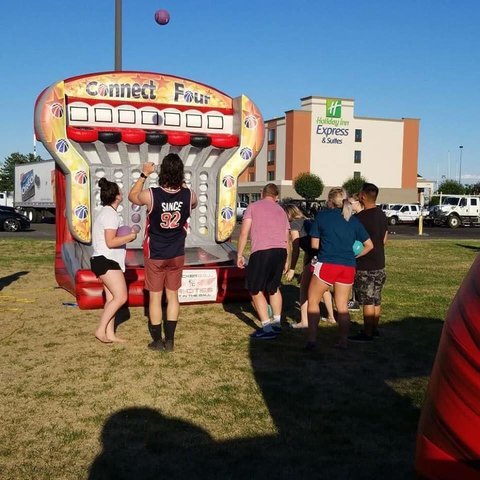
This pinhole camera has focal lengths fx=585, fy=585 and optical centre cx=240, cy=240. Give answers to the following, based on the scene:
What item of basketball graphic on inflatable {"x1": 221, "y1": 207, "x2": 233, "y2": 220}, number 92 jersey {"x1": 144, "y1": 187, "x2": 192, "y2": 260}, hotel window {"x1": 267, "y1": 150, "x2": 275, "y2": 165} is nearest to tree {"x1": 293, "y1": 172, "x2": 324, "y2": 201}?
hotel window {"x1": 267, "y1": 150, "x2": 275, "y2": 165}

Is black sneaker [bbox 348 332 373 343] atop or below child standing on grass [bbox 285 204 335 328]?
below

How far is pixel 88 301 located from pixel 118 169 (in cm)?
246

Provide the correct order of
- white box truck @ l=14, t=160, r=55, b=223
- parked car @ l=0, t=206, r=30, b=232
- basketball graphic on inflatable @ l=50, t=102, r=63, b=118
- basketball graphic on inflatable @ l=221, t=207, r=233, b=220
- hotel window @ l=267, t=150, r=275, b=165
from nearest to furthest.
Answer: basketball graphic on inflatable @ l=50, t=102, r=63, b=118
basketball graphic on inflatable @ l=221, t=207, r=233, b=220
parked car @ l=0, t=206, r=30, b=232
white box truck @ l=14, t=160, r=55, b=223
hotel window @ l=267, t=150, r=275, b=165

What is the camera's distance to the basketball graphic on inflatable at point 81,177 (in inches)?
329

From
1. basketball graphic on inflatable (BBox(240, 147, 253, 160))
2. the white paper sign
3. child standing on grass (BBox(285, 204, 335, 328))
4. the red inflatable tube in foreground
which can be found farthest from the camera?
basketball graphic on inflatable (BBox(240, 147, 253, 160))

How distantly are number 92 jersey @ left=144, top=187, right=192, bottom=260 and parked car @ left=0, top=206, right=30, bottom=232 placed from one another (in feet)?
72.8

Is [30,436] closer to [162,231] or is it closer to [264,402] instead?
[264,402]

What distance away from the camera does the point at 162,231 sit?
5.62 m

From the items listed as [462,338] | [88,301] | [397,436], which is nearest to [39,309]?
[88,301]

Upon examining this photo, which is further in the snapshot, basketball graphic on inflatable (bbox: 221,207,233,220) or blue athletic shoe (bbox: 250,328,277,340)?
basketball graphic on inflatable (bbox: 221,207,233,220)

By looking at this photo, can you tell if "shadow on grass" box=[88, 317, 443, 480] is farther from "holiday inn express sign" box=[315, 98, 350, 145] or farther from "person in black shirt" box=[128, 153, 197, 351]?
"holiday inn express sign" box=[315, 98, 350, 145]

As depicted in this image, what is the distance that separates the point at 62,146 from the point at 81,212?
982 mm

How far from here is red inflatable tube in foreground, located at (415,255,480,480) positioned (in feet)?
4.69

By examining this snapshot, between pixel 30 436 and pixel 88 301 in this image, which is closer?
pixel 30 436
